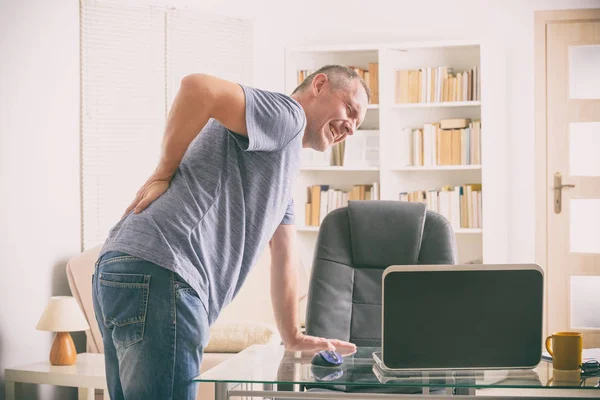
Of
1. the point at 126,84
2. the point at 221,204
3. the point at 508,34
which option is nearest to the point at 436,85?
the point at 508,34

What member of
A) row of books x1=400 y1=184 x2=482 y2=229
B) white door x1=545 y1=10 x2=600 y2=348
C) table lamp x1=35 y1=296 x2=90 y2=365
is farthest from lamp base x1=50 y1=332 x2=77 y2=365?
white door x1=545 y1=10 x2=600 y2=348

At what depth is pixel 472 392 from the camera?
1621 millimetres

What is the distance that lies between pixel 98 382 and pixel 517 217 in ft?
10.1

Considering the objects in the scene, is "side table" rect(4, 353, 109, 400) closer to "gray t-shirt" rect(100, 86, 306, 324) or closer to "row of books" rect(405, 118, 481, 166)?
"gray t-shirt" rect(100, 86, 306, 324)

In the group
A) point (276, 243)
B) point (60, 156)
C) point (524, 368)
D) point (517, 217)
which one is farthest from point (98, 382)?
point (517, 217)

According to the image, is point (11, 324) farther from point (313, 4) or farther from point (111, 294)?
point (313, 4)

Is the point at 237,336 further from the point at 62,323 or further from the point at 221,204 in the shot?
the point at 221,204

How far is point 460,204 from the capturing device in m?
4.96

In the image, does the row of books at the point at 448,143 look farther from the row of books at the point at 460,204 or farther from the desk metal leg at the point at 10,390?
the desk metal leg at the point at 10,390

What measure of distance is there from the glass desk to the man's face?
531 millimetres

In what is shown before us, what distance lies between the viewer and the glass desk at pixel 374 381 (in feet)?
5.06

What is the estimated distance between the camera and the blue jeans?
146cm

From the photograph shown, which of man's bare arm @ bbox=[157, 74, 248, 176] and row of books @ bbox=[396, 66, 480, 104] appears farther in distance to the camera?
row of books @ bbox=[396, 66, 480, 104]

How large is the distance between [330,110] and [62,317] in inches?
84.2
